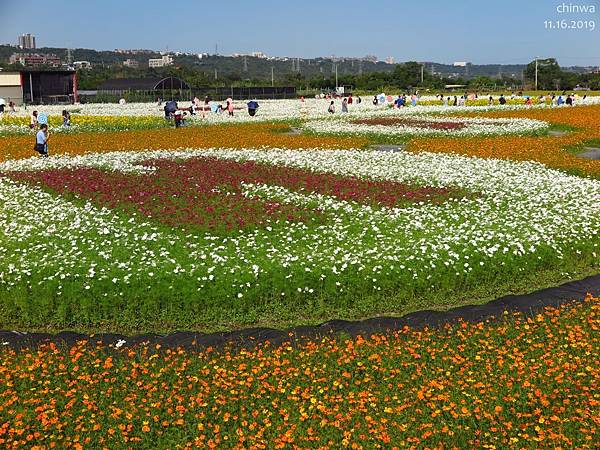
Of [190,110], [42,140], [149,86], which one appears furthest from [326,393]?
[149,86]

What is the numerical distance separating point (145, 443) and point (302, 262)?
20.7 feet

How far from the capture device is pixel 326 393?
29.9 ft

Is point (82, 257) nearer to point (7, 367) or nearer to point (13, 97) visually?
point (7, 367)

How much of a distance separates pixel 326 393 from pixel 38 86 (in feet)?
309

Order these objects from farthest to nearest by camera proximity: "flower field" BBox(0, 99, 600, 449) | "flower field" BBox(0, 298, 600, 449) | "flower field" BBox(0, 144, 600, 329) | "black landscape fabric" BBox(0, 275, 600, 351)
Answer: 1. "flower field" BBox(0, 144, 600, 329)
2. "black landscape fabric" BBox(0, 275, 600, 351)
3. "flower field" BBox(0, 99, 600, 449)
4. "flower field" BBox(0, 298, 600, 449)

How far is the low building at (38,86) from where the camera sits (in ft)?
278

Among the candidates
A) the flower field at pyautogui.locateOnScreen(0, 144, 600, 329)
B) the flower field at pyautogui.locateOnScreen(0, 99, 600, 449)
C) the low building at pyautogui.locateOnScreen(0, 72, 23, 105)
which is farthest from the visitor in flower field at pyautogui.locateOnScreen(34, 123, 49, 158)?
the low building at pyautogui.locateOnScreen(0, 72, 23, 105)

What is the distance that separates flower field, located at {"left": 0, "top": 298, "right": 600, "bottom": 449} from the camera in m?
7.99

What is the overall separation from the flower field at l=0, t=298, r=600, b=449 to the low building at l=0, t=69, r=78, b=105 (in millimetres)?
82609

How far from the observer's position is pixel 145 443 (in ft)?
26.1

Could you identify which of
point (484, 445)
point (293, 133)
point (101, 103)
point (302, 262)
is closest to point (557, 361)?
point (484, 445)

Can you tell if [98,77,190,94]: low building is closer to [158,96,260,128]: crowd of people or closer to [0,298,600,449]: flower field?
[158,96,260,128]: crowd of people

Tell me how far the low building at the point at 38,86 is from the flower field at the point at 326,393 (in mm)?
82609

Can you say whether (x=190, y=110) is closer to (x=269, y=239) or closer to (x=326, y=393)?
(x=269, y=239)
